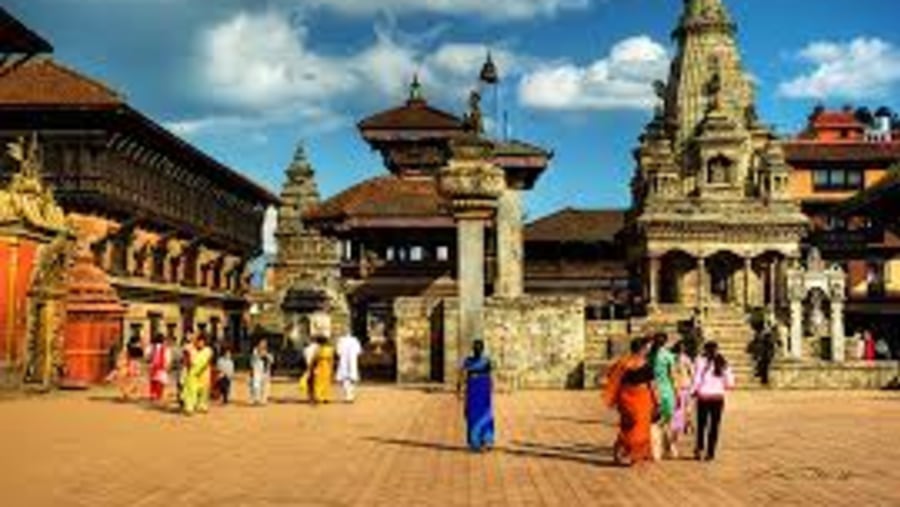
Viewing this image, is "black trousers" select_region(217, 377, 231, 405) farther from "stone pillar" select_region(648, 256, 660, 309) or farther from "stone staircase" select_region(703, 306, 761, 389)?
"stone pillar" select_region(648, 256, 660, 309)

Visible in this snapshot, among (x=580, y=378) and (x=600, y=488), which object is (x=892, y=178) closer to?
(x=580, y=378)

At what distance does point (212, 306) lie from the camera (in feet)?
187

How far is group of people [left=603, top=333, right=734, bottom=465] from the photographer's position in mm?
13070

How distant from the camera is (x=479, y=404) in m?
14.7

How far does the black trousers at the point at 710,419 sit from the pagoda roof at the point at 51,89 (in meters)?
29.8

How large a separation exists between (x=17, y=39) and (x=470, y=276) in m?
13.7

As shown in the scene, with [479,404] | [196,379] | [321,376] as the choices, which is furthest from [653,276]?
[479,404]

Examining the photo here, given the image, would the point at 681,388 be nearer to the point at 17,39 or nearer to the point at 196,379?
the point at 196,379

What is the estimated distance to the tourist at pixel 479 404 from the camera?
14656 mm

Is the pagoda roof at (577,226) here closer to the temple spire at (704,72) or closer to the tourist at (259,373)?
the temple spire at (704,72)

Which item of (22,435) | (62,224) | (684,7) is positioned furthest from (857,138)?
(22,435)

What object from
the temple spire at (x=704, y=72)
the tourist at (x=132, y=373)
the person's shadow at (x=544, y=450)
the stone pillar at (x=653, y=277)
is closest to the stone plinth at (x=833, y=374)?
the tourist at (x=132, y=373)

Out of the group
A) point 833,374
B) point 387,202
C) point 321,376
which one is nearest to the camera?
point 321,376

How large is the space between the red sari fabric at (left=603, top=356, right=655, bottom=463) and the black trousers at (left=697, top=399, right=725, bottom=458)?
37.0 inches
